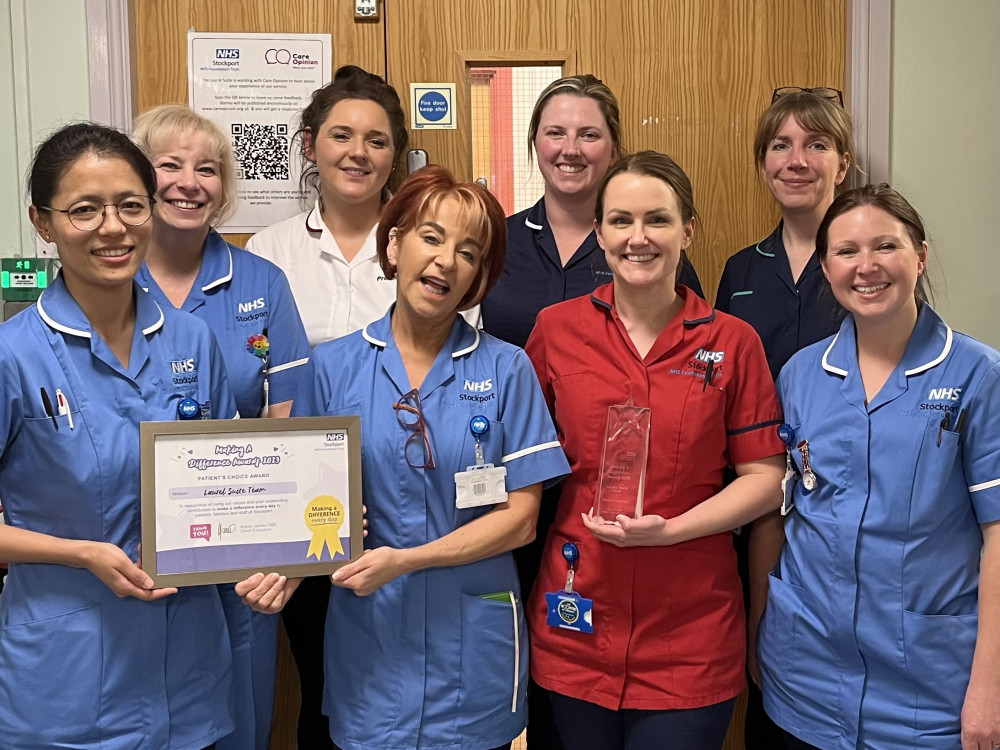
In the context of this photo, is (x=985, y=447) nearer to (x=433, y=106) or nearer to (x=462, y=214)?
(x=462, y=214)

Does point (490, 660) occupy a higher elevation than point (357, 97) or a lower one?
lower

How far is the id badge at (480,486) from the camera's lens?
181 cm

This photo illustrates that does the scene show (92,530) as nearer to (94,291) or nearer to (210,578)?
(210,578)

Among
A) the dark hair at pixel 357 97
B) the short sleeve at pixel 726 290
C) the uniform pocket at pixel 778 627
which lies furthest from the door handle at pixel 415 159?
the uniform pocket at pixel 778 627

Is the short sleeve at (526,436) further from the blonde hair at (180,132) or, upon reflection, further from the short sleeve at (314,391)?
the blonde hair at (180,132)

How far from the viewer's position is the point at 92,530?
1619 mm

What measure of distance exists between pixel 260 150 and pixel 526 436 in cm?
160

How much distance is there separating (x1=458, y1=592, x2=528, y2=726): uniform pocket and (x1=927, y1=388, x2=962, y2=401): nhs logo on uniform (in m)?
0.94

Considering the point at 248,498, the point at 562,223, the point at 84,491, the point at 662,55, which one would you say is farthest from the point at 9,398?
the point at 662,55

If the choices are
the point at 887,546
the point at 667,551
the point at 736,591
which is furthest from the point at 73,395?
the point at 887,546

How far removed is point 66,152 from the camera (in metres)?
1.62

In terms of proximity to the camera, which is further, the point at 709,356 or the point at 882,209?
the point at 709,356

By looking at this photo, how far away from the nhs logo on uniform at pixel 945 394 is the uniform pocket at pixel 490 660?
3.09ft

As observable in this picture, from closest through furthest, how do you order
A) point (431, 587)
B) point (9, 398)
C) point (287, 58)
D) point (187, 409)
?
point (9, 398) < point (187, 409) < point (431, 587) < point (287, 58)
